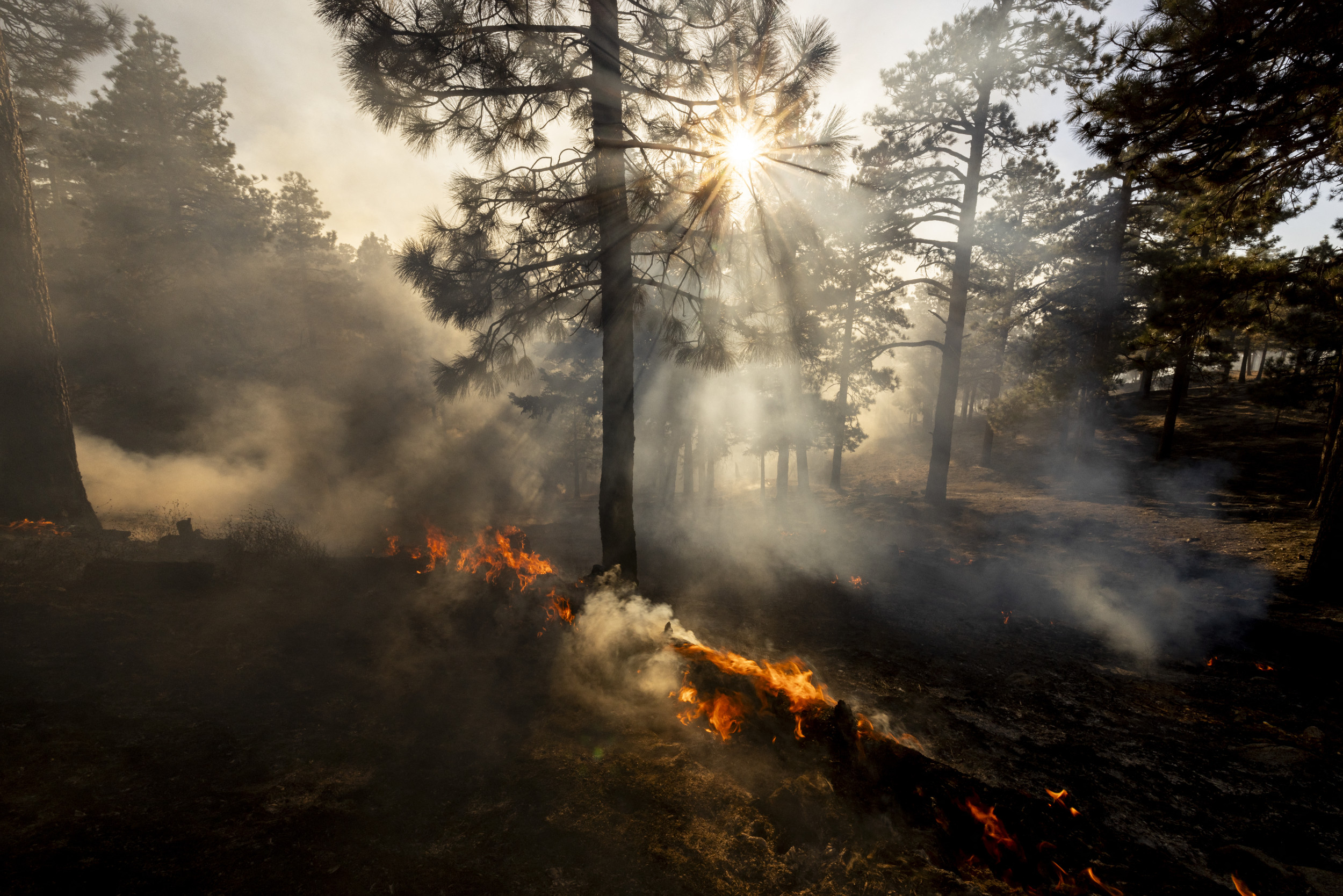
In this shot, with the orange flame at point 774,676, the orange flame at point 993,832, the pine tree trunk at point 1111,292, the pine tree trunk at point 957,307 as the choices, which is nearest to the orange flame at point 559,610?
the orange flame at point 774,676

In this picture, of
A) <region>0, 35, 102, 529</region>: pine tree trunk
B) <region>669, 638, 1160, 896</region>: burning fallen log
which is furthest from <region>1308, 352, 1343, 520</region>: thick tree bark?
Answer: <region>0, 35, 102, 529</region>: pine tree trunk

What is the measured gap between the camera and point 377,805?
12.9 ft

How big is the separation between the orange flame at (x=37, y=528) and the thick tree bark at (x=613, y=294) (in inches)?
334

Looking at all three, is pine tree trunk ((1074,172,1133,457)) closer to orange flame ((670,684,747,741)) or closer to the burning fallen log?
the burning fallen log

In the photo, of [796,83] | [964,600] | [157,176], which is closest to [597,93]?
[796,83]

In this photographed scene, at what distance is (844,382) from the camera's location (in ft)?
68.2

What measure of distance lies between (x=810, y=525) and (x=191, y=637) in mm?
15012

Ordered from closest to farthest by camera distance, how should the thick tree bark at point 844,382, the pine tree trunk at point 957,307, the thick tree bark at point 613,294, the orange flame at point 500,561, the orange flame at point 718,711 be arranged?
the orange flame at point 718,711
the thick tree bark at point 613,294
the orange flame at point 500,561
the pine tree trunk at point 957,307
the thick tree bark at point 844,382

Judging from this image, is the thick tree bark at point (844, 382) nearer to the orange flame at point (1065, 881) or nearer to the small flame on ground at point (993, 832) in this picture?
the small flame on ground at point (993, 832)

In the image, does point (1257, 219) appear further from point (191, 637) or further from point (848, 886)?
point (191, 637)

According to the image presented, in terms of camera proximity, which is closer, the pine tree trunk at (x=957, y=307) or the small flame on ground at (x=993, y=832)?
the small flame on ground at (x=993, y=832)

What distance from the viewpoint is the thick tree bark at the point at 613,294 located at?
6.62 meters

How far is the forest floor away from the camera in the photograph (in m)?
3.52

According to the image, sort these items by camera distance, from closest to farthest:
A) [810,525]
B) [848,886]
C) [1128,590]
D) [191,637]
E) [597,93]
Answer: [848,886], [191,637], [597,93], [1128,590], [810,525]
